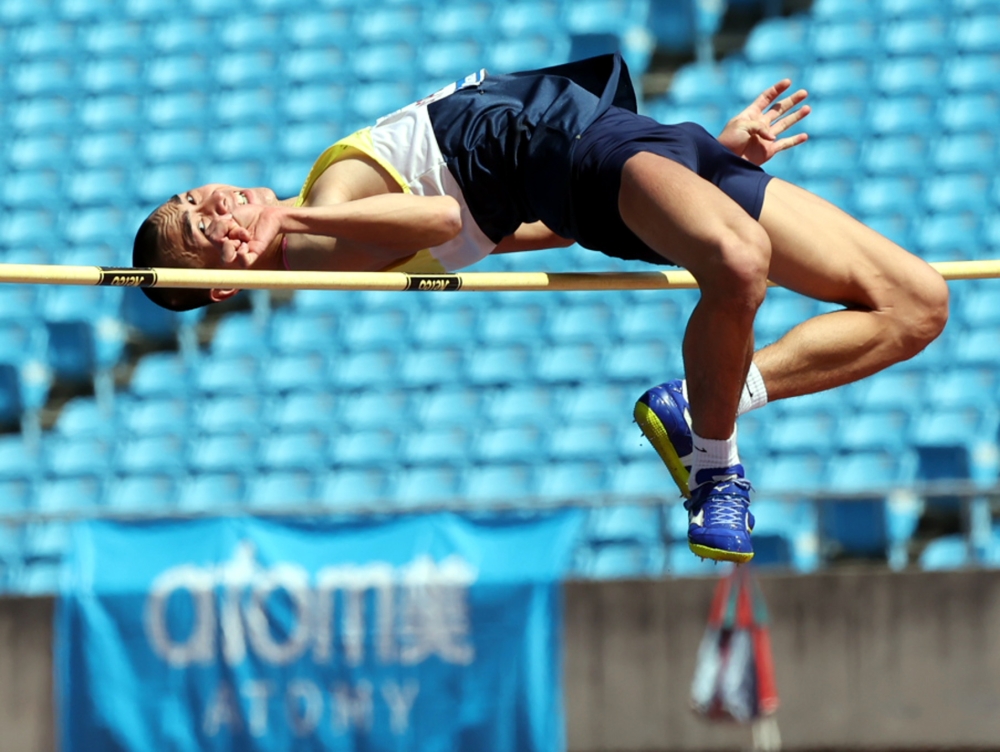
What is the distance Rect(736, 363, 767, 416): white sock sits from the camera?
12.3 ft

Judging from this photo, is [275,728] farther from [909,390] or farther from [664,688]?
[909,390]

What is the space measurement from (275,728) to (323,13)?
5.30m

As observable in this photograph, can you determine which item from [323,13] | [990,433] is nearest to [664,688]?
[990,433]

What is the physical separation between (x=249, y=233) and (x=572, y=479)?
4365 mm

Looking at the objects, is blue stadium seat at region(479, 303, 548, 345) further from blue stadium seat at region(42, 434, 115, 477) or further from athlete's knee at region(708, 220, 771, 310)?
athlete's knee at region(708, 220, 771, 310)

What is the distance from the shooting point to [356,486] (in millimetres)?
8273

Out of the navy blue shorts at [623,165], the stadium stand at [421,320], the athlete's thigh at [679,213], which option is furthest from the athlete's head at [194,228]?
the stadium stand at [421,320]

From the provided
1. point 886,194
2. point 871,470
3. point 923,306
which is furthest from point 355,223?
point 886,194

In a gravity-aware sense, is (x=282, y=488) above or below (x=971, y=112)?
below

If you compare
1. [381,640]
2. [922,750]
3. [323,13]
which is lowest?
[922,750]

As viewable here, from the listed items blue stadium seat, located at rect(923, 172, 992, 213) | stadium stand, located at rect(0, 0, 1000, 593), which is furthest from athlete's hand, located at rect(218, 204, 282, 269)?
blue stadium seat, located at rect(923, 172, 992, 213)

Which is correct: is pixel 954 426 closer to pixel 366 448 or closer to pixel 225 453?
pixel 366 448

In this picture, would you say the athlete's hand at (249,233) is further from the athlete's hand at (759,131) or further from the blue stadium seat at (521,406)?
the blue stadium seat at (521,406)

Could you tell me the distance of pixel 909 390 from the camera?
8133 mm
